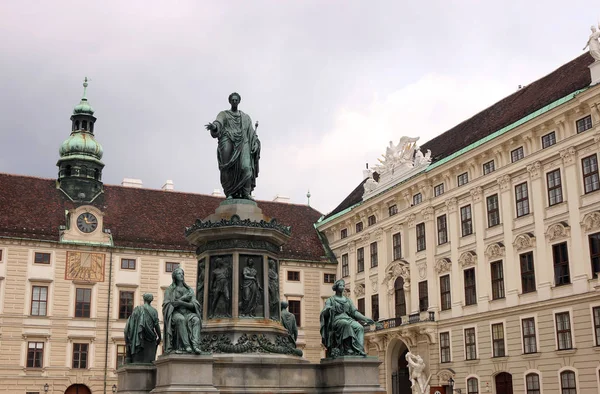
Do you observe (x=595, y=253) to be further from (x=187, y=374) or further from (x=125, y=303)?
(x=125, y=303)

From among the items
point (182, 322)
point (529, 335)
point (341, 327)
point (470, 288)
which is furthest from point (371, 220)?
point (182, 322)

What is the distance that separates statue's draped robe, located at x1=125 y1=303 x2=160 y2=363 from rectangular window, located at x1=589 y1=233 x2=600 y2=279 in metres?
20.1

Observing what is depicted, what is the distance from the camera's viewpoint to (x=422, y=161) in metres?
40.0

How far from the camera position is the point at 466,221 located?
36.7 meters

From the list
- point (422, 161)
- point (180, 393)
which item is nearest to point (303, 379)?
point (180, 393)

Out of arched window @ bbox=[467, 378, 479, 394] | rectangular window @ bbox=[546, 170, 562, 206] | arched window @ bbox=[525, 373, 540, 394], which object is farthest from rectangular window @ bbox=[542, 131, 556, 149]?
arched window @ bbox=[467, 378, 479, 394]

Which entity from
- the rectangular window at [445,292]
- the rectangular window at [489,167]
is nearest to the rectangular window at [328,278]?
the rectangular window at [445,292]

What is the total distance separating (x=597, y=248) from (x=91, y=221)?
28.1 m

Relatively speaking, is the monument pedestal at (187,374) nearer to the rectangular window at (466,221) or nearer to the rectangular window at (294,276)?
the rectangular window at (466,221)

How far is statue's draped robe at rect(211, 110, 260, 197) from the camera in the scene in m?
14.9

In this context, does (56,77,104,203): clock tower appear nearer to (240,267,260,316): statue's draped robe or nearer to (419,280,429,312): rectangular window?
(419,280,429,312): rectangular window

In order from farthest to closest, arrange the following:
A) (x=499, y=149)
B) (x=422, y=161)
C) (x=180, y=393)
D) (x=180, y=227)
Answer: (x=180, y=227) < (x=422, y=161) < (x=499, y=149) < (x=180, y=393)

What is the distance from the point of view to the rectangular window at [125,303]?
145 ft

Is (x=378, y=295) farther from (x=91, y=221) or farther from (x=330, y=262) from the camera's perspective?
(x=91, y=221)
